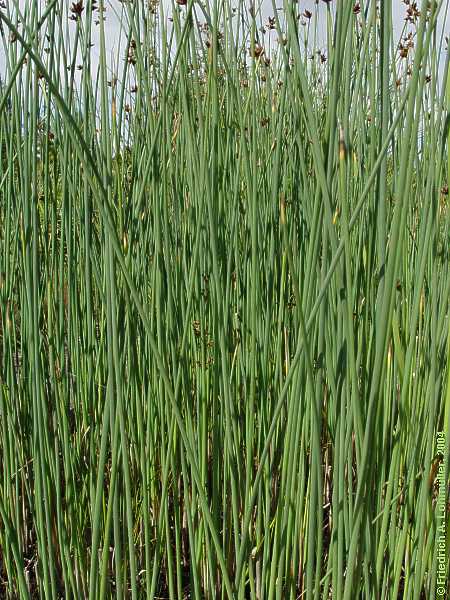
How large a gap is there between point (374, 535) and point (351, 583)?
0.21 meters

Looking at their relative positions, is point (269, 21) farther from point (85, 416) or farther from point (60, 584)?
point (60, 584)

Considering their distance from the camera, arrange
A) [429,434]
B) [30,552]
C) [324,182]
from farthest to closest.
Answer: [30,552] < [429,434] < [324,182]

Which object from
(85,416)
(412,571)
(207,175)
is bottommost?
(412,571)

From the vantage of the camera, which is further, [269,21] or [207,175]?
[269,21]

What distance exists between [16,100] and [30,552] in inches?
36.0

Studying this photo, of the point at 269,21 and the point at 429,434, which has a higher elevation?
the point at 269,21

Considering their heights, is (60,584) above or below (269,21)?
below

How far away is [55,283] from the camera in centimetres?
103

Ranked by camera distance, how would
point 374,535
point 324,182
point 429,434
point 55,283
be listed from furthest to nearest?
1. point 55,283
2. point 374,535
3. point 429,434
4. point 324,182

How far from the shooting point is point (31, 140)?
35.4 inches

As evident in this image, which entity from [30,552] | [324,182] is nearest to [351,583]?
[324,182]

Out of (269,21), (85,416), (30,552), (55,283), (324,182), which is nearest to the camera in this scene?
(324,182)

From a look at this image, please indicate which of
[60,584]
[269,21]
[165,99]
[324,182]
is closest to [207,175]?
[165,99]

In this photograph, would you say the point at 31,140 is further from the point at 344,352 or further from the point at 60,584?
the point at 60,584
